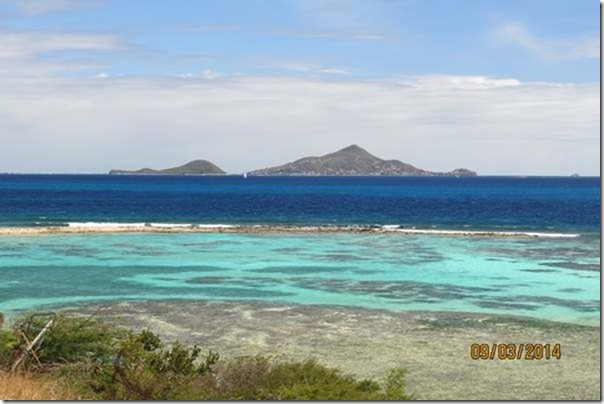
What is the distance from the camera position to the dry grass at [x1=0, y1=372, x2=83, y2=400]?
877 centimetres

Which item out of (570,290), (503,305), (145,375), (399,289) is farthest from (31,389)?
(570,290)

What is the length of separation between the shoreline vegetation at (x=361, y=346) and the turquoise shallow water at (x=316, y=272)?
7.03 feet

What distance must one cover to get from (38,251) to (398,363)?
3037cm

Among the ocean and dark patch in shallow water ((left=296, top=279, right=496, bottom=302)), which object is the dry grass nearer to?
the ocean

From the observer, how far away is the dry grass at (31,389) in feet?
28.8

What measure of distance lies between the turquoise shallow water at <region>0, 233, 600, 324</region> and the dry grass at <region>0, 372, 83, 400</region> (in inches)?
573

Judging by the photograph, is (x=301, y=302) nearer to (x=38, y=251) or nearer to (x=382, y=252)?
(x=382, y=252)

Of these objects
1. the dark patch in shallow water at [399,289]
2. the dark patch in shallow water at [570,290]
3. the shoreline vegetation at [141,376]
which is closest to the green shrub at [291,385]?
the shoreline vegetation at [141,376]

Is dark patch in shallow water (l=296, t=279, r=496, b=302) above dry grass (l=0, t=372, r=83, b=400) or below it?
below

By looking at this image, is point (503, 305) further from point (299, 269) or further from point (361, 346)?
point (299, 269)

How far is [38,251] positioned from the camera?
138ft

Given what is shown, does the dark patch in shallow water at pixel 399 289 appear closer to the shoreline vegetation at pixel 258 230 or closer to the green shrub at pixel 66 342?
the green shrub at pixel 66 342

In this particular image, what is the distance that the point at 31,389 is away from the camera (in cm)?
913

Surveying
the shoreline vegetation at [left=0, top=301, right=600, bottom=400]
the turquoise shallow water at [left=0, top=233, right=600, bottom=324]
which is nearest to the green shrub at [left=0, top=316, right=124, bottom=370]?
the shoreline vegetation at [left=0, top=301, right=600, bottom=400]
